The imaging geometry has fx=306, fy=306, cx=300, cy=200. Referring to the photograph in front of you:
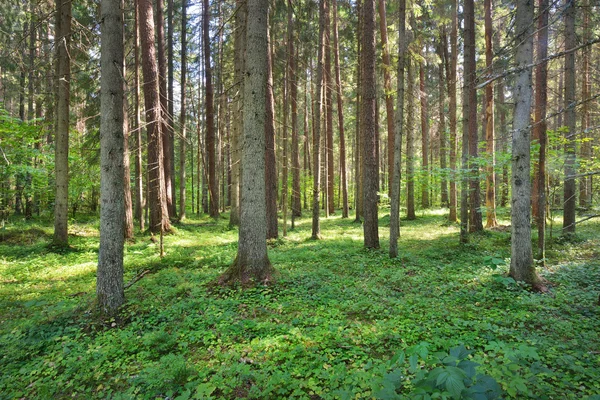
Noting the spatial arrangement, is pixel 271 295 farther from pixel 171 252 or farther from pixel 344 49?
pixel 344 49

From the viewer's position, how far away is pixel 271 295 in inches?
235

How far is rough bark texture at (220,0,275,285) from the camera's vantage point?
20.2ft

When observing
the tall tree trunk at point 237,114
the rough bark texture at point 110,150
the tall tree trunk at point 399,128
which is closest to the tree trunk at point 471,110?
the tall tree trunk at point 399,128

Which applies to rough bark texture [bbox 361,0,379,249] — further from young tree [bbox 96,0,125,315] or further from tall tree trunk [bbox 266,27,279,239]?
young tree [bbox 96,0,125,315]

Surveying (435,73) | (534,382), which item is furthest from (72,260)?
(435,73)

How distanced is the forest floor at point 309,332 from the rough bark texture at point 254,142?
942mm

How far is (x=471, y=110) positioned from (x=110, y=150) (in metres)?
11.4

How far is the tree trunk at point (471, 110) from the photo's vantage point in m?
10.0

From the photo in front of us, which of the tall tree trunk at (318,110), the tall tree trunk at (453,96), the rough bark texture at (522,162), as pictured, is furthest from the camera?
the tall tree trunk at (453,96)

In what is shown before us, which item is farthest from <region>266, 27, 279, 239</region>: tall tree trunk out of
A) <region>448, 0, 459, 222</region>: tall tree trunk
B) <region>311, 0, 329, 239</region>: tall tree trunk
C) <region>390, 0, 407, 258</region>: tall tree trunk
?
<region>448, 0, 459, 222</region>: tall tree trunk

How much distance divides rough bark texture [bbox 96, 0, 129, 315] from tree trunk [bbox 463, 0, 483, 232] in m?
8.68

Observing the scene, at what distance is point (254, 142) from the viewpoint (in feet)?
20.4

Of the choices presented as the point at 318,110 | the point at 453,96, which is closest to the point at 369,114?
the point at 318,110

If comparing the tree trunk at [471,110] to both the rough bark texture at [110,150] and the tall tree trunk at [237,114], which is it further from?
the rough bark texture at [110,150]
